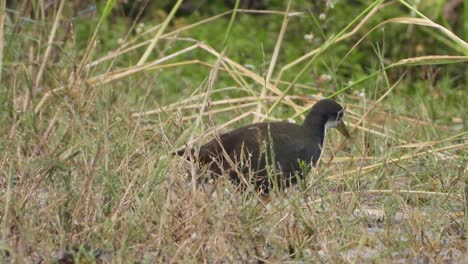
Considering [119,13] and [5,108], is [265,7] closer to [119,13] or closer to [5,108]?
[119,13]

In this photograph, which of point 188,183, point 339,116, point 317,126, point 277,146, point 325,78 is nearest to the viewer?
point 188,183

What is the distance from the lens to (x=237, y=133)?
16.4 feet

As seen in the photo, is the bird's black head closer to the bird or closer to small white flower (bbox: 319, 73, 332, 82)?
the bird

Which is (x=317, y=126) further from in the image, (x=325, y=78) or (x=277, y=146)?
(x=325, y=78)

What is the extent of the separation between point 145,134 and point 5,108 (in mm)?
836

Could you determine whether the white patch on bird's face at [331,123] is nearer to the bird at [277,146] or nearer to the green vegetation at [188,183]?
the bird at [277,146]

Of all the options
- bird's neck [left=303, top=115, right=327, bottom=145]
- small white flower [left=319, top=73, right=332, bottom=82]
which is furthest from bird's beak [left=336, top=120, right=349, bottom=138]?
small white flower [left=319, top=73, right=332, bottom=82]

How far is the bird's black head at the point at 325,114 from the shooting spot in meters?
5.31

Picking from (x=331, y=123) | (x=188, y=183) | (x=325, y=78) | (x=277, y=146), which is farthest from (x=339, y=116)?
(x=188, y=183)

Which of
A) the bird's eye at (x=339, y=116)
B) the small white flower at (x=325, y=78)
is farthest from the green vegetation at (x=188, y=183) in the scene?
the bird's eye at (x=339, y=116)

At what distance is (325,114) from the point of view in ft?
17.5

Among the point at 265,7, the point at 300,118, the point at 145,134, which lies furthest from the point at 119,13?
the point at 145,134

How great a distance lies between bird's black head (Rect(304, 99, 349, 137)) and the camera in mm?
5309

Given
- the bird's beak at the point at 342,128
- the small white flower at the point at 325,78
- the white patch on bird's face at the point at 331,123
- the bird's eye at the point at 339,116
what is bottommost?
the small white flower at the point at 325,78
